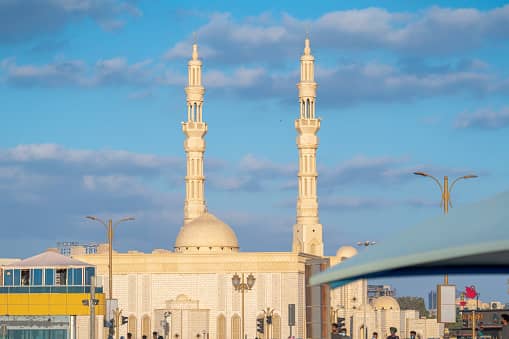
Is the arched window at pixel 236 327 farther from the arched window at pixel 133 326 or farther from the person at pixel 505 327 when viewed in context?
the person at pixel 505 327

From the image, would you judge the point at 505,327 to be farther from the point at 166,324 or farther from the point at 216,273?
the point at 216,273

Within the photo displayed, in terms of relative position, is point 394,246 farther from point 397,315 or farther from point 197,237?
point 397,315

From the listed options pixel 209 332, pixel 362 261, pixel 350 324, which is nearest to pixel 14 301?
pixel 209 332

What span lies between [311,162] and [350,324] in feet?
91.9

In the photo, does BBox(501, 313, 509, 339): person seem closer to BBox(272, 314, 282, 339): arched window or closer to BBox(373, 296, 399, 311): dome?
BBox(272, 314, 282, 339): arched window

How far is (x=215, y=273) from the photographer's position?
10769 cm

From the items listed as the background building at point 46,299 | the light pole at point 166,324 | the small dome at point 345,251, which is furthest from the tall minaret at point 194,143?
the background building at point 46,299

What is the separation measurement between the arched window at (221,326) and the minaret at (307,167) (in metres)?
8.56

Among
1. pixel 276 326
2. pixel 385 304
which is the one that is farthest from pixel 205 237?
Result: pixel 385 304

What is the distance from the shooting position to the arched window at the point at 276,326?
105250 millimetres

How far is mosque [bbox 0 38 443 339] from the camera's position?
105938 mm

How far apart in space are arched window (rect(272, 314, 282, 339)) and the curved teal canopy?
307 feet

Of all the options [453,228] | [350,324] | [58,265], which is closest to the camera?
[453,228]

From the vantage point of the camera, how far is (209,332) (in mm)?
106500
